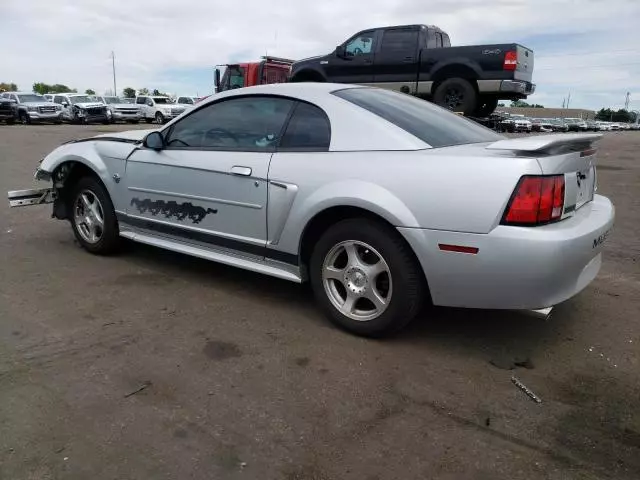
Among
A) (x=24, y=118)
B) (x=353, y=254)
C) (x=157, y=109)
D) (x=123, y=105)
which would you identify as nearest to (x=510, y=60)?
(x=353, y=254)

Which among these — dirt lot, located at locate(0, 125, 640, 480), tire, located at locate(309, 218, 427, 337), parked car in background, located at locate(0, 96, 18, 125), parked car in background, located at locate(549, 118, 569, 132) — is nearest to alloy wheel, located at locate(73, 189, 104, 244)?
dirt lot, located at locate(0, 125, 640, 480)

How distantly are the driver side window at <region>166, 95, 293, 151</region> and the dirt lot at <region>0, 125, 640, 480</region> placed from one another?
1.09 m

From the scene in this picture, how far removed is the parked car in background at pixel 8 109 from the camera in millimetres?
28281

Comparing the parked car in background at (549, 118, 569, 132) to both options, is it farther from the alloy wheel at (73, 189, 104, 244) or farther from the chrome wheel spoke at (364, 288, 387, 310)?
the chrome wheel spoke at (364, 288, 387, 310)

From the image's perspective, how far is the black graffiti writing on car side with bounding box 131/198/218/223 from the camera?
390 centimetres

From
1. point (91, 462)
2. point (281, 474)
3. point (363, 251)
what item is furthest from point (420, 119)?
point (91, 462)

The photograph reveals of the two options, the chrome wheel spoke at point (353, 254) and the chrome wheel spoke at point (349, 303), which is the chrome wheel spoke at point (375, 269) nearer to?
the chrome wheel spoke at point (353, 254)

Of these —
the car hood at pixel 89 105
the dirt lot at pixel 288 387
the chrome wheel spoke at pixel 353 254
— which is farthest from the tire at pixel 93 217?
the car hood at pixel 89 105

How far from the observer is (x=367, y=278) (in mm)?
3201

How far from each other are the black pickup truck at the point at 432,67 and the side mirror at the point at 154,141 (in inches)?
346

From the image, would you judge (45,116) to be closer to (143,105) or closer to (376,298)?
(143,105)

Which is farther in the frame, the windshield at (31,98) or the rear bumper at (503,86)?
the windshield at (31,98)

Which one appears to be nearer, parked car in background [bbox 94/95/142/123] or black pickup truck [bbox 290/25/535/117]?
black pickup truck [bbox 290/25/535/117]

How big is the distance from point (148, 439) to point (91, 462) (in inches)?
9.3
